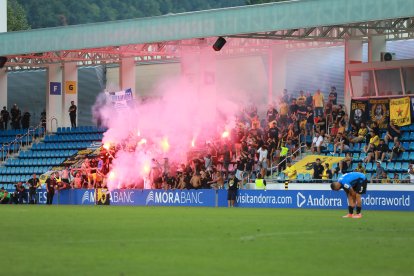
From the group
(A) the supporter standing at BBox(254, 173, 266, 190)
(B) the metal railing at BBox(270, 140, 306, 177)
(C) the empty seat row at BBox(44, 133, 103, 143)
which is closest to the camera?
(A) the supporter standing at BBox(254, 173, 266, 190)

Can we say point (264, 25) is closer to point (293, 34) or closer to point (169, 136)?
point (293, 34)

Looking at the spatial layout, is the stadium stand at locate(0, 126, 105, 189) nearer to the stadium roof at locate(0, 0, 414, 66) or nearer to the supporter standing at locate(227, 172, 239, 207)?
the stadium roof at locate(0, 0, 414, 66)

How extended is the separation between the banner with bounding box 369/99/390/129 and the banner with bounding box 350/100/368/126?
0.27 m

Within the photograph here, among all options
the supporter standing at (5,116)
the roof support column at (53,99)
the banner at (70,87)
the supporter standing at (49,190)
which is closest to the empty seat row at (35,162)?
the roof support column at (53,99)

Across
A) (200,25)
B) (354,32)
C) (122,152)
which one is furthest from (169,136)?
(354,32)

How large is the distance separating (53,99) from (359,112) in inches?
847

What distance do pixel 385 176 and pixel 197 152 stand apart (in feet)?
36.4

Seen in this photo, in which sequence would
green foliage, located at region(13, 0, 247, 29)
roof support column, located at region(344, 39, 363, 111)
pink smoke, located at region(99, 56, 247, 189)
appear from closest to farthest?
roof support column, located at region(344, 39, 363, 111)
pink smoke, located at region(99, 56, 247, 189)
green foliage, located at region(13, 0, 247, 29)

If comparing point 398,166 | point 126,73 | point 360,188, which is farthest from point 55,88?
point 360,188

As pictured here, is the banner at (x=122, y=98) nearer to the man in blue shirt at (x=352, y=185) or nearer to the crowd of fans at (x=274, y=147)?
the crowd of fans at (x=274, y=147)

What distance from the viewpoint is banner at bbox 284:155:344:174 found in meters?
43.4

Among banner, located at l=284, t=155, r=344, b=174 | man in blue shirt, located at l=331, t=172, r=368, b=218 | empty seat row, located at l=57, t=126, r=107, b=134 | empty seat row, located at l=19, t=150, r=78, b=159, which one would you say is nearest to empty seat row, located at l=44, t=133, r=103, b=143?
empty seat row, located at l=57, t=126, r=107, b=134

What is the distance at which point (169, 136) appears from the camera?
51.5m

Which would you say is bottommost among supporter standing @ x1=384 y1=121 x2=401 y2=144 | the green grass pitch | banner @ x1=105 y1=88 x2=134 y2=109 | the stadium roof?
the green grass pitch
